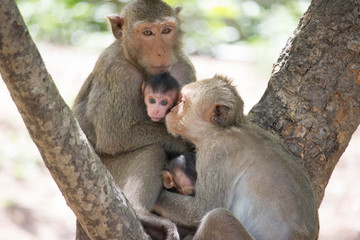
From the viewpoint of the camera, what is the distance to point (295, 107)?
5.76 metres

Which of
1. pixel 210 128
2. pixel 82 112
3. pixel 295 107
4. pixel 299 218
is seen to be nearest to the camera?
pixel 299 218

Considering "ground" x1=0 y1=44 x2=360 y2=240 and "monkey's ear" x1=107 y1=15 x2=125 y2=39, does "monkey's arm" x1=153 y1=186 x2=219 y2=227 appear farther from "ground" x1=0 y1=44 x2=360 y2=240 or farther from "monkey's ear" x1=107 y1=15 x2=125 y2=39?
"ground" x1=0 y1=44 x2=360 y2=240

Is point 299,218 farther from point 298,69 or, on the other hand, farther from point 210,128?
point 298,69

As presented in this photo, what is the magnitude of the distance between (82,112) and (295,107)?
91.5 inches

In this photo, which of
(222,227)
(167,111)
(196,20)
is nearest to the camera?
(222,227)

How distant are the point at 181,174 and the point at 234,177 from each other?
25.9 inches

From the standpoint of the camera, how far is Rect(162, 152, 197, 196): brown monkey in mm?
5508

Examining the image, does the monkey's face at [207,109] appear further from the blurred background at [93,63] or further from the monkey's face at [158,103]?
the blurred background at [93,63]

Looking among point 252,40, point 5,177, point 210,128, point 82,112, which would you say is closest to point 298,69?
point 210,128

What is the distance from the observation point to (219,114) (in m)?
5.34

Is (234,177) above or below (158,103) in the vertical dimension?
below

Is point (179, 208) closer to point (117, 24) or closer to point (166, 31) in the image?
point (166, 31)

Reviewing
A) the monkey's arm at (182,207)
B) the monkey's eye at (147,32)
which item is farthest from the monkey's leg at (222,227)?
the monkey's eye at (147,32)

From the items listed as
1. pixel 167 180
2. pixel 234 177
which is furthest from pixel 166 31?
pixel 234 177
